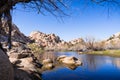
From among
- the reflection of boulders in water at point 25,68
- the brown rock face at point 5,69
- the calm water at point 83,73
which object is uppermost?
the brown rock face at point 5,69

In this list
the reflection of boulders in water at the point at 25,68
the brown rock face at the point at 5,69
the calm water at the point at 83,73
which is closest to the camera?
the brown rock face at the point at 5,69

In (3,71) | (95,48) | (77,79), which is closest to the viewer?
(3,71)

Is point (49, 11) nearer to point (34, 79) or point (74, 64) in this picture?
point (34, 79)

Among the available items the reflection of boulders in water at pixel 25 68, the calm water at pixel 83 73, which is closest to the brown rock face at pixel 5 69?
the reflection of boulders in water at pixel 25 68

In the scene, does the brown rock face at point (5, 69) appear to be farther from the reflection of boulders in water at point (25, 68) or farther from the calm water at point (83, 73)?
the calm water at point (83, 73)

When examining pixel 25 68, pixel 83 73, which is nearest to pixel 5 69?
pixel 25 68

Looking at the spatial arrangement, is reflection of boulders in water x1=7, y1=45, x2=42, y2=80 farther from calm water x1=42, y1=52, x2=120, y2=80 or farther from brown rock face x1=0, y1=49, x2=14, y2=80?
brown rock face x1=0, y1=49, x2=14, y2=80

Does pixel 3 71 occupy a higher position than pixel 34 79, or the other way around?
pixel 3 71

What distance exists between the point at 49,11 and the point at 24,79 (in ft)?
39.2

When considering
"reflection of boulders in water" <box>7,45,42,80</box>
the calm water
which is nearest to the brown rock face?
"reflection of boulders in water" <box>7,45,42,80</box>

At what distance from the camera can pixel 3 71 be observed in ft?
30.0

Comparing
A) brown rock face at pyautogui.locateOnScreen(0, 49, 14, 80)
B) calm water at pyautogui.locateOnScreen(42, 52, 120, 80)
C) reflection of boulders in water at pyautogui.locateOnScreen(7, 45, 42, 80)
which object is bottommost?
calm water at pyautogui.locateOnScreen(42, 52, 120, 80)

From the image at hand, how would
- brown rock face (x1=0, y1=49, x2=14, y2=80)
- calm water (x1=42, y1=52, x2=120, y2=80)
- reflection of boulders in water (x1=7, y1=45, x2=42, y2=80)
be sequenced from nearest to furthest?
brown rock face (x1=0, y1=49, x2=14, y2=80) < reflection of boulders in water (x1=7, y1=45, x2=42, y2=80) < calm water (x1=42, y1=52, x2=120, y2=80)

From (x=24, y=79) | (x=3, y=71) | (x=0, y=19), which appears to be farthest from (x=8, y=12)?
(x=24, y=79)
